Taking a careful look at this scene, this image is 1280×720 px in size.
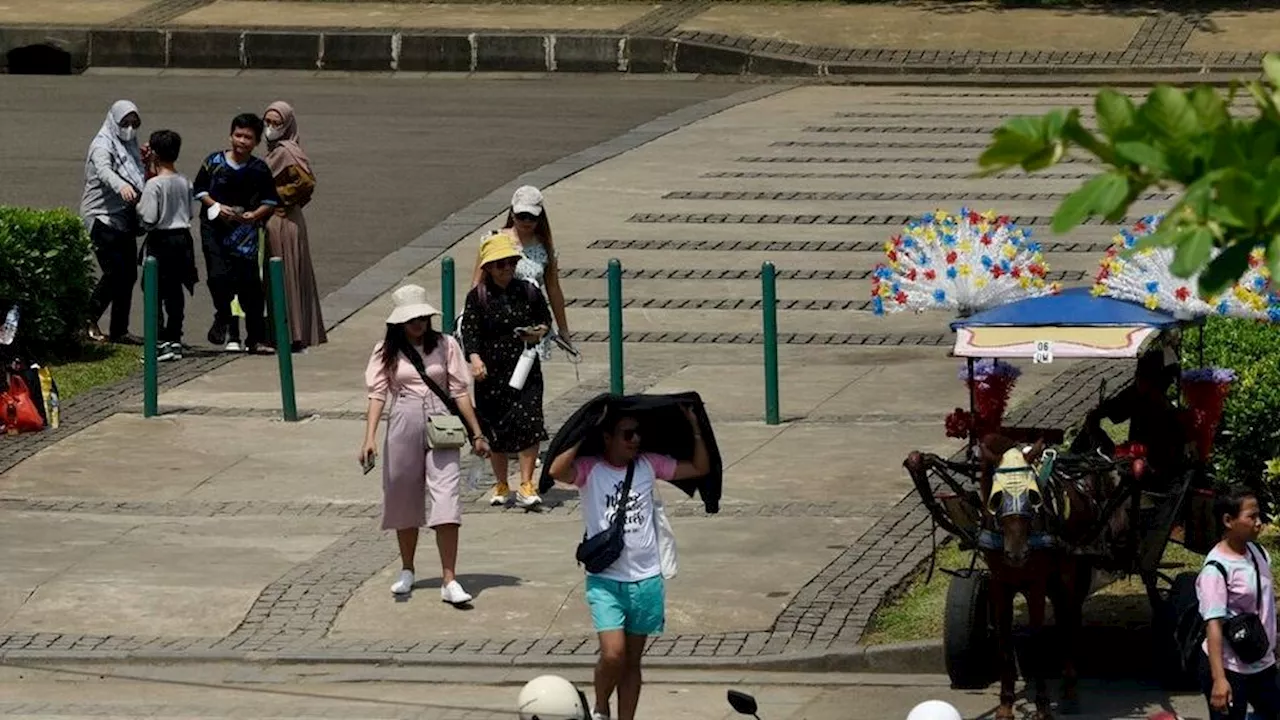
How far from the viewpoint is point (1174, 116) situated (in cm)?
487

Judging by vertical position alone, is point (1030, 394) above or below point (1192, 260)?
below

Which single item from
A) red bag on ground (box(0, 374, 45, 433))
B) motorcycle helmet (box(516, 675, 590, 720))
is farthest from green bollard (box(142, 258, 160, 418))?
motorcycle helmet (box(516, 675, 590, 720))

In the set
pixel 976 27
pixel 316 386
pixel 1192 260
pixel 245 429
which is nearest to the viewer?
pixel 1192 260

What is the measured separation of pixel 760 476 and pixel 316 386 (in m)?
3.99

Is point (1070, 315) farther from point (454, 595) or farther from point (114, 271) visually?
point (114, 271)

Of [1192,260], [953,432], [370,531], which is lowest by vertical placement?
[370,531]

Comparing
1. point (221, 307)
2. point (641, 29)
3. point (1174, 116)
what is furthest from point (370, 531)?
point (641, 29)

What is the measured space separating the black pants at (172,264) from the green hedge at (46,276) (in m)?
0.58

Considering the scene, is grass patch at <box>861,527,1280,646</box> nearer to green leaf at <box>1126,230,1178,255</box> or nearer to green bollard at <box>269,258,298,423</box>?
green bollard at <box>269,258,298,423</box>

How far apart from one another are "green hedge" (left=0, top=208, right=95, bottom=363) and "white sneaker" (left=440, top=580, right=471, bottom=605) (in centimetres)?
619

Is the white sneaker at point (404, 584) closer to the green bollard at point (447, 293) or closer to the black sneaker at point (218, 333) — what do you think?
the green bollard at point (447, 293)

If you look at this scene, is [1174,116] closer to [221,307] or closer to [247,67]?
[221,307]

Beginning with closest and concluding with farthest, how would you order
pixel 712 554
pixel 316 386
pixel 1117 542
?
1. pixel 1117 542
2. pixel 712 554
3. pixel 316 386

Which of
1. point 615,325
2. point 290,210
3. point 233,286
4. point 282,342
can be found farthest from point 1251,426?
point 233,286
